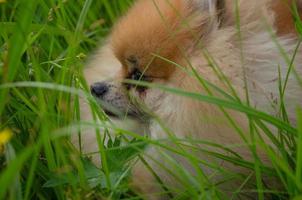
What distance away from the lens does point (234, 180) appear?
1582 millimetres

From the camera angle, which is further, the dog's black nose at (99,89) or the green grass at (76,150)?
the dog's black nose at (99,89)

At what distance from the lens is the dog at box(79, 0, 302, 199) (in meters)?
1.62

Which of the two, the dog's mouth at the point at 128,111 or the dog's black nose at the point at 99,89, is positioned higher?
the dog's black nose at the point at 99,89

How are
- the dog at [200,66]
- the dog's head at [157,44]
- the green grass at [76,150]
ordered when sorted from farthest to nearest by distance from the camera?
the dog's head at [157,44], the dog at [200,66], the green grass at [76,150]

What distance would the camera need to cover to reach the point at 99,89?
1.90m

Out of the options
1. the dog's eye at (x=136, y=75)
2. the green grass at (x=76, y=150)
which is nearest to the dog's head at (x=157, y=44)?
the dog's eye at (x=136, y=75)

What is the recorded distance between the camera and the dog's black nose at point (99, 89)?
1.89m

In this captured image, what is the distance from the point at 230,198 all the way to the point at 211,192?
0.20 metres

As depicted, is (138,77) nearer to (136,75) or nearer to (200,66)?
(136,75)

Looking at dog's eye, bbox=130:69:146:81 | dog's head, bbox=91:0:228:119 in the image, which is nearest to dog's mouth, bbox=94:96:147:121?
dog's head, bbox=91:0:228:119

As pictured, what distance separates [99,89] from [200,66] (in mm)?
394

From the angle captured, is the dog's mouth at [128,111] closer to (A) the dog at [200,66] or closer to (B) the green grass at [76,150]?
(A) the dog at [200,66]

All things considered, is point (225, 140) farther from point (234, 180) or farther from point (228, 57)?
point (228, 57)

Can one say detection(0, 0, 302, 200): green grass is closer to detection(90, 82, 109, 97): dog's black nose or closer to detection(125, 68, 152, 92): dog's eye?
detection(90, 82, 109, 97): dog's black nose
